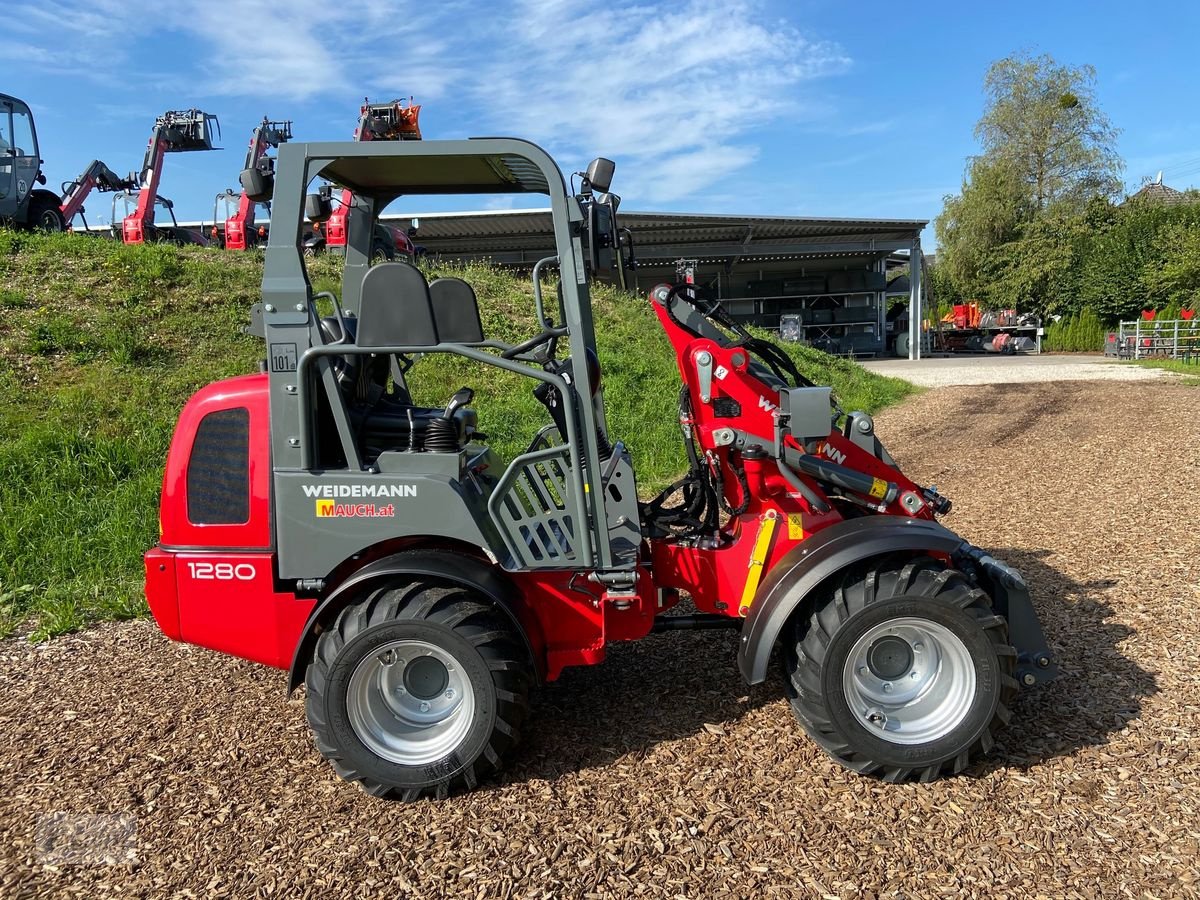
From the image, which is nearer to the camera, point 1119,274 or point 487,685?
point 487,685

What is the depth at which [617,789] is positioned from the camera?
329cm

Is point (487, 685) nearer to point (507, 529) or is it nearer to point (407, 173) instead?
point (507, 529)

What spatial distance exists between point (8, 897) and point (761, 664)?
9.14 ft

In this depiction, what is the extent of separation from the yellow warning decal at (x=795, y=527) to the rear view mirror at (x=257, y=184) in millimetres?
2577

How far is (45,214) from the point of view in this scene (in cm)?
1550

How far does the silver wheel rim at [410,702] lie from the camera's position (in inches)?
127

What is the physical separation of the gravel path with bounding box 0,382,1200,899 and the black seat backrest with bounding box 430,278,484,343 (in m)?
1.78

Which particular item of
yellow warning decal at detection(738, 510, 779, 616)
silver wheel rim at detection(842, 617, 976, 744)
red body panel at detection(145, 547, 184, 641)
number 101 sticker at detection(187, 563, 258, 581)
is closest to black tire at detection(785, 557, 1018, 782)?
silver wheel rim at detection(842, 617, 976, 744)

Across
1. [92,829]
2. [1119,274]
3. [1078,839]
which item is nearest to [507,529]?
[92,829]

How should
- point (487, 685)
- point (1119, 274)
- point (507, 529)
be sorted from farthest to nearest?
point (1119, 274) → point (507, 529) → point (487, 685)

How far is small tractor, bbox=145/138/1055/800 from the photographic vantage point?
126 inches

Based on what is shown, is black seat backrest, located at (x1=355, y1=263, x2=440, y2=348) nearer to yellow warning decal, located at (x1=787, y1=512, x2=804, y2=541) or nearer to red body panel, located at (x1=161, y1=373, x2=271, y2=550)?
red body panel, located at (x1=161, y1=373, x2=271, y2=550)

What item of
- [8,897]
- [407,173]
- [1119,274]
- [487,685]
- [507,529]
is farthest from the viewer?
[1119,274]

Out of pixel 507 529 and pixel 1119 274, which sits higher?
pixel 1119 274
